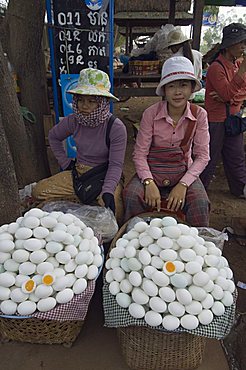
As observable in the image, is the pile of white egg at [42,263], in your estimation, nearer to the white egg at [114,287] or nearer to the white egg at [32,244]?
the white egg at [32,244]

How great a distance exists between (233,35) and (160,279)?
8.05 feet

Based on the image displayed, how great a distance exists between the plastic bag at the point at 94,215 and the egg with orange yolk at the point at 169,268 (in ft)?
2.07

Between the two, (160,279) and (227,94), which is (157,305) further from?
(227,94)

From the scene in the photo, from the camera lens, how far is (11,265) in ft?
4.98

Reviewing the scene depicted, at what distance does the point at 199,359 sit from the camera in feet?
5.41

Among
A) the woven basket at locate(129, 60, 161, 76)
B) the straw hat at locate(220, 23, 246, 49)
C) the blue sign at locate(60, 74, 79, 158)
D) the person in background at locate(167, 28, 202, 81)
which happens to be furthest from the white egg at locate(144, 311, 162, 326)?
the woven basket at locate(129, 60, 161, 76)

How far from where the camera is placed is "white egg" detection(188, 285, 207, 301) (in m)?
1.41

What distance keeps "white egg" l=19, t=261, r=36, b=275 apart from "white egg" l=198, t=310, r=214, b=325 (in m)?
0.82

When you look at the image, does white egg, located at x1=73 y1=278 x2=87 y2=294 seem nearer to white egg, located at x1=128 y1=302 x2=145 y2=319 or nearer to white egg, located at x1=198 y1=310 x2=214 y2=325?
white egg, located at x1=128 y1=302 x2=145 y2=319

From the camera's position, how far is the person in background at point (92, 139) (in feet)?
7.29

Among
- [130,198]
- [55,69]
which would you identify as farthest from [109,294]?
[55,69]

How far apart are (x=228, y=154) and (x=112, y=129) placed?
176cm

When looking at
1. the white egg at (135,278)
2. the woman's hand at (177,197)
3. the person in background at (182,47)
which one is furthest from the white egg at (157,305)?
the person in background at (182,47)

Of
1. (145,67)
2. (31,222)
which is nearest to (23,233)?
(31,222)
